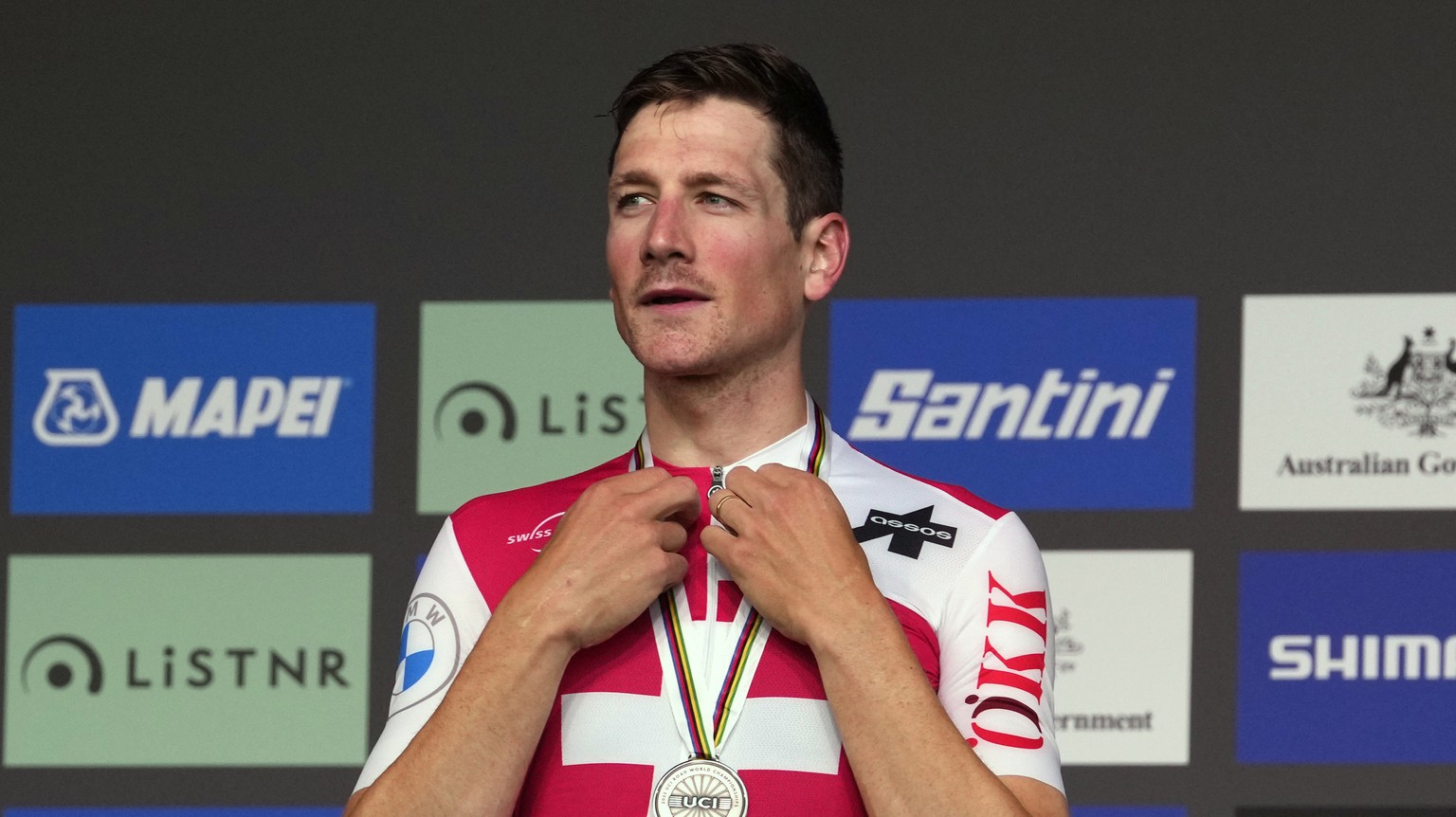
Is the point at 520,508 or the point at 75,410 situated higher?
the point at 75,410

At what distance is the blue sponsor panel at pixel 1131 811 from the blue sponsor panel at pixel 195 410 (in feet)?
4.61

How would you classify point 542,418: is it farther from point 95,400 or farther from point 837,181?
point 837,181

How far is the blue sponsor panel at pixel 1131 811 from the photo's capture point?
277 centimetres

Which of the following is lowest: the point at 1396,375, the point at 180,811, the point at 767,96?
the point at 180,811

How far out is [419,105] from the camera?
2.89m

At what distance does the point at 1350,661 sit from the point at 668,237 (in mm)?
1880

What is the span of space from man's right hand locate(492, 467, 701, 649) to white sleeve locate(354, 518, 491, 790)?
117 millimetres

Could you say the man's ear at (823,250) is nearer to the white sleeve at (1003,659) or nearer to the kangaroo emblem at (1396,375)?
the white sleeve at (1003,659)

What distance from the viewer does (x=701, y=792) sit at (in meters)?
1.30

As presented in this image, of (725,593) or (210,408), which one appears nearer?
(725,593)

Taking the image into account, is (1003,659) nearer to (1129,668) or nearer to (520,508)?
(520,508)

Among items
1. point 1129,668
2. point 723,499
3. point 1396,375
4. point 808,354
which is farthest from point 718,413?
point 1396,375

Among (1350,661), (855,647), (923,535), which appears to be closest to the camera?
(855,647)

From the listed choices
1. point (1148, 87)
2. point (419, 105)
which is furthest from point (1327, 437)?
point (419, 105)
